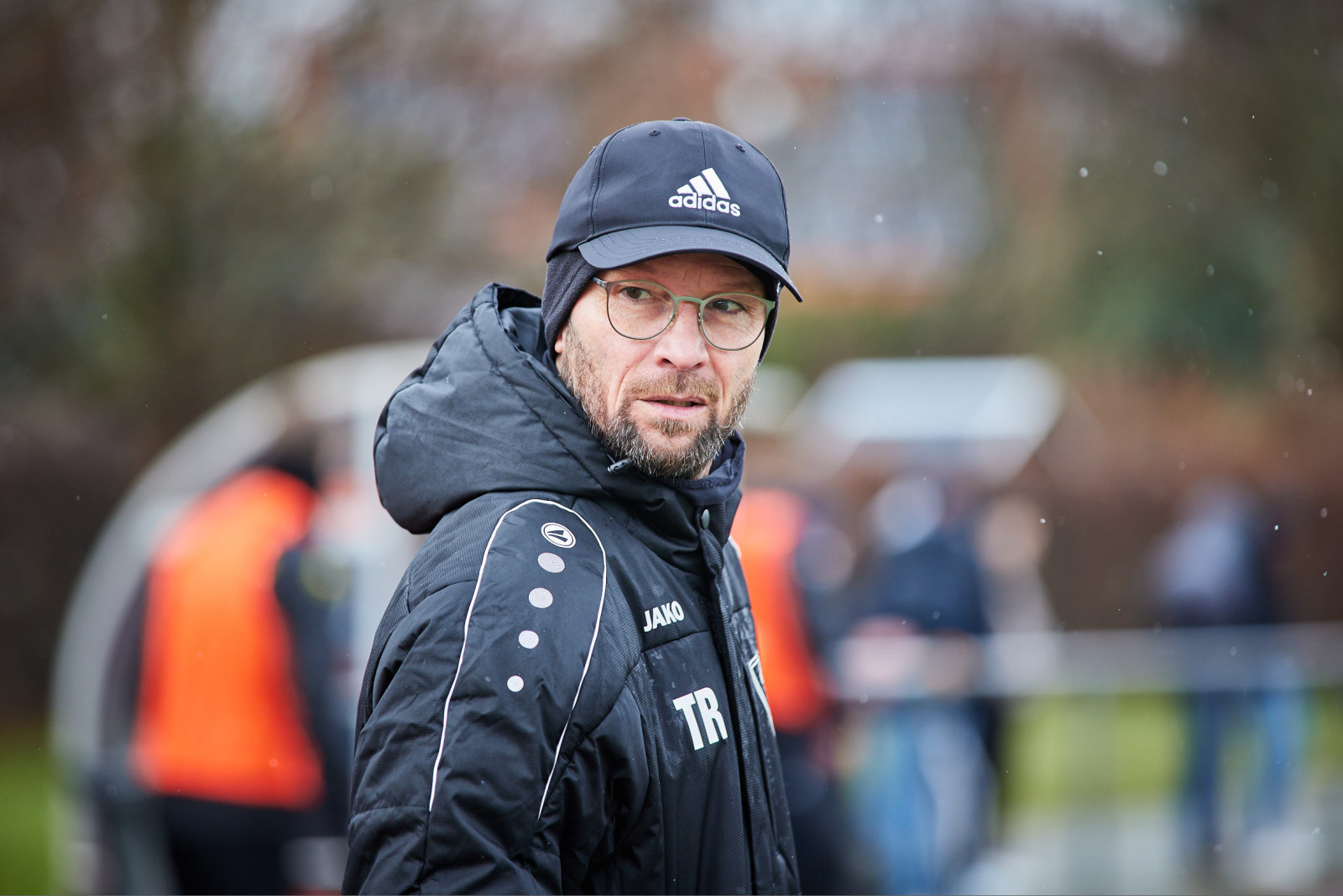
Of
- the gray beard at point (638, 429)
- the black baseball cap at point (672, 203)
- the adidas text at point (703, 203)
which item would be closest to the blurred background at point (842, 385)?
the gray beard at point (638, 429)

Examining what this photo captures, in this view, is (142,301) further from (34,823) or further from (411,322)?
(34,823)

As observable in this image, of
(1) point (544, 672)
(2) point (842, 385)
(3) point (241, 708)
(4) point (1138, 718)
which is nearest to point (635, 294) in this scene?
(1) point (544, 672)

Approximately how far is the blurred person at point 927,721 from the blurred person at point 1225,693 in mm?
1492

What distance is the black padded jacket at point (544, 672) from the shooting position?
1635mm

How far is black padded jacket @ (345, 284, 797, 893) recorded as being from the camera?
163 cm

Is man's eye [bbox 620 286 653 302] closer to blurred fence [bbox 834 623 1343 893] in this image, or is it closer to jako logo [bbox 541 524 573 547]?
jako logo [bbox 541 524 573 547]

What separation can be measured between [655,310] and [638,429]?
0.65 feet

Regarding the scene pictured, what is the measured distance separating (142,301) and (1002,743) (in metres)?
8.87

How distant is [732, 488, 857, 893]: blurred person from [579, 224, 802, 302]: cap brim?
3982 mm

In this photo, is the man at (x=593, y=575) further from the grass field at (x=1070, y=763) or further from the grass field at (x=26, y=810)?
the grass field at (x=26, y=810)

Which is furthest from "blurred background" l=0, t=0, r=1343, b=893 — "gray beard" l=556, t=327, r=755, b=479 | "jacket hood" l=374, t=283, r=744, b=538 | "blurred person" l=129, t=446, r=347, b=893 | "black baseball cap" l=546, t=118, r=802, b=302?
"black baseball cap" l=546, t=118, r=802, b=302

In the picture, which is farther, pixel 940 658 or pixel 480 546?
pixel 940 658

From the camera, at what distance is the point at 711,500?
2064 millimetres

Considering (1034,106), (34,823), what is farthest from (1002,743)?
(1034,106)
